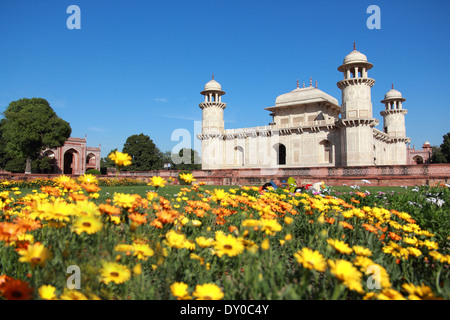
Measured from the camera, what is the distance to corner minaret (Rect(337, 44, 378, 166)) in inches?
853

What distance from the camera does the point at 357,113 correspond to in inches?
863

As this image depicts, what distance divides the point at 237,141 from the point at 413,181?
19.6 m

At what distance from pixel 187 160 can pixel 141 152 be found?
1234 cm

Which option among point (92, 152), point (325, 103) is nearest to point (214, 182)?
point (325, 103)

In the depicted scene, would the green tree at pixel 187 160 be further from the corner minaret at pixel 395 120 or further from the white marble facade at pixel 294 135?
the corner minaret at pixel 395 120

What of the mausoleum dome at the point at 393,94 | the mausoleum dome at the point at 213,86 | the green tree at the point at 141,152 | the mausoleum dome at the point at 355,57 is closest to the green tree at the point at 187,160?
the green tree at the point at 141,152

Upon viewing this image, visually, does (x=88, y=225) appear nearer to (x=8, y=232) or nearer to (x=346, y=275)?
(x=8, y=232)

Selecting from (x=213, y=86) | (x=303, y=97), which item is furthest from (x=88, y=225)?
(x=303, y=97)

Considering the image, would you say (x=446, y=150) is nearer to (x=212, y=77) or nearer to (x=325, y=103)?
(x=325, y=103)

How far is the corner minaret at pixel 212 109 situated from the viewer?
2942 cm

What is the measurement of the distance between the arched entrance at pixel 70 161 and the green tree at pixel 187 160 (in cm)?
1643

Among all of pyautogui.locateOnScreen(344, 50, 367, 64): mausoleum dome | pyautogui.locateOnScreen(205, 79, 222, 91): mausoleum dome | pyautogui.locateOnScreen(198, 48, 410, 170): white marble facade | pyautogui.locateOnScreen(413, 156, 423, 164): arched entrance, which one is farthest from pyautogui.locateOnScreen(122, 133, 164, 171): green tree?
pyautogui.locateOnScreen(413, 156, 423, 164): arched entrance

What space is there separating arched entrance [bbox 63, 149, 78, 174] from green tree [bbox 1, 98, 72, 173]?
12366mm

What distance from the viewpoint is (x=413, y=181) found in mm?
12047
